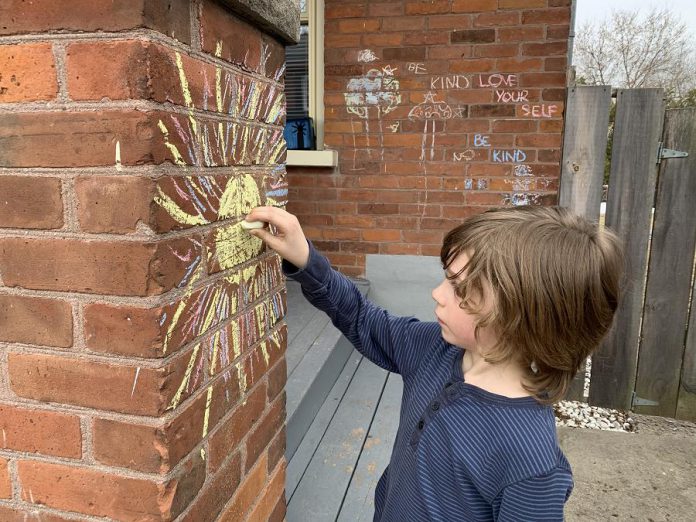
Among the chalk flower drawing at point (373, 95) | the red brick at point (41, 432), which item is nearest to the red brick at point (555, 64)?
the chalk flower drawing at point (373, 95)

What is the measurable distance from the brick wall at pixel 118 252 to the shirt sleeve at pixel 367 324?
0.33m

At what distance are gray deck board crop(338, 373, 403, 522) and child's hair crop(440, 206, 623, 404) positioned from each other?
1.08 m

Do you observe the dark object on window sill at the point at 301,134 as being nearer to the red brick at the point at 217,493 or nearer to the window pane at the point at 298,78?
the window pane at the point at 298,78

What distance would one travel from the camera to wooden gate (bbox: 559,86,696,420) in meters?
3.11

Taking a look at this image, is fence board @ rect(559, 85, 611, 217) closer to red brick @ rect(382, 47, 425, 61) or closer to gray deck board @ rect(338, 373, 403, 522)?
red brick @ rect(382, 47, 425, 61)

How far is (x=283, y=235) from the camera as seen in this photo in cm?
132

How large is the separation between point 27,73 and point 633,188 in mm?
3164

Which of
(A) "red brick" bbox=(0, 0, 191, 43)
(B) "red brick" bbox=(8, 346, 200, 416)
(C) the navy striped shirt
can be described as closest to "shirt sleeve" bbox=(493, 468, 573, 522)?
(C) the navy striped shirt

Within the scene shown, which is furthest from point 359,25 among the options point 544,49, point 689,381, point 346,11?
point 689,381

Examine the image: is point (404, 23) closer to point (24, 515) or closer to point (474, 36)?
point (474, 36)

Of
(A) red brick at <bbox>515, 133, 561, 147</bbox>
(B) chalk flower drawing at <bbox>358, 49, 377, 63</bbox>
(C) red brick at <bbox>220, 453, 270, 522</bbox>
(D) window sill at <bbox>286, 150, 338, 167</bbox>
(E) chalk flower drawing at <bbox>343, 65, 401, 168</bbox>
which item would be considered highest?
(B) chalk flower drawing at <bbox>358, 49, 377, 63</bbox>

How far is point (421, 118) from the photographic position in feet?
12.0

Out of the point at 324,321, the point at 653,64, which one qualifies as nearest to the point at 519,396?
the point at 324,321

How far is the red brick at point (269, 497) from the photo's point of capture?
1.39 meters
